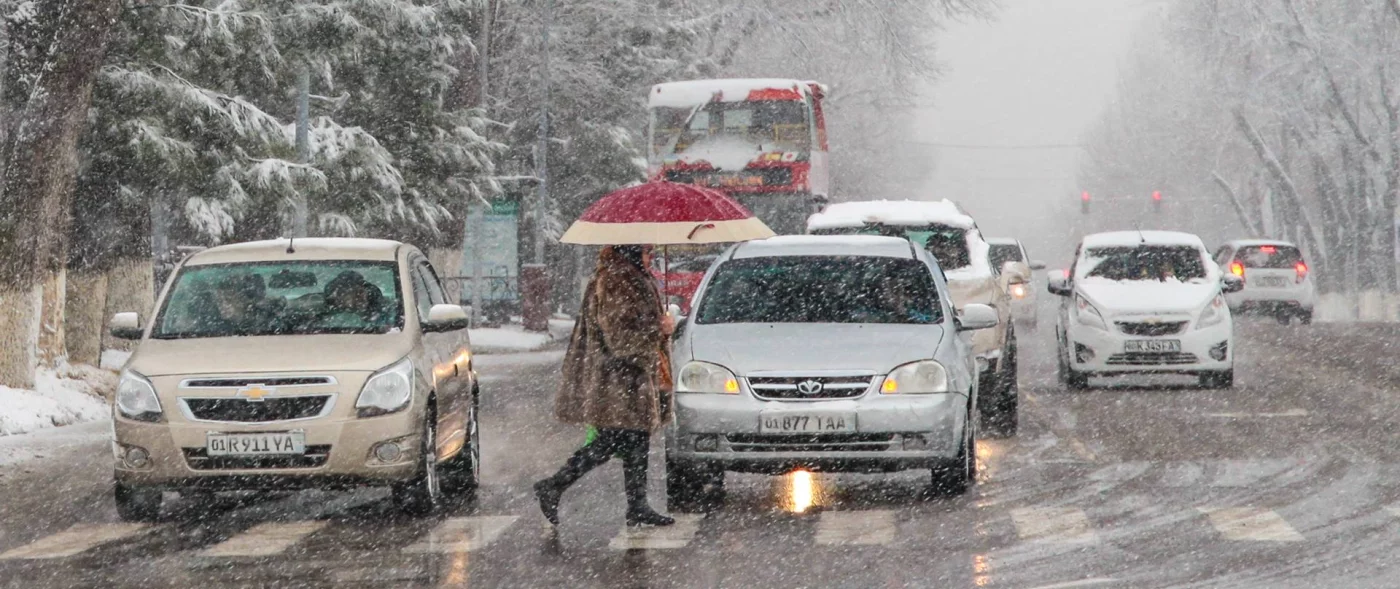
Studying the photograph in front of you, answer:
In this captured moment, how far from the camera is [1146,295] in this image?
68.7 feet

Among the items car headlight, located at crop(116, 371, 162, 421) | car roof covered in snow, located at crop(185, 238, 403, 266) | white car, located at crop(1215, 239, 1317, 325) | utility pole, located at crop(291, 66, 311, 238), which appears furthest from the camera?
white car, located at crop(1215, 239, 1317, 325)

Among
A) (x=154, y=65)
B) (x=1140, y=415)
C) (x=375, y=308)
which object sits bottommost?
(x=1140, y=415)

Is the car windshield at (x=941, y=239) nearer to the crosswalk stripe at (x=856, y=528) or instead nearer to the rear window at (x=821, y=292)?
the rear window at (x=821, y=292)

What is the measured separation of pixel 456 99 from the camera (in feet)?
122

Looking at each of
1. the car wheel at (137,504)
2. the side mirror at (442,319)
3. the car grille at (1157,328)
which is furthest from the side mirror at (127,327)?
the car grille at (1157,328)

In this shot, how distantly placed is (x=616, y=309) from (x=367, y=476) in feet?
5.24

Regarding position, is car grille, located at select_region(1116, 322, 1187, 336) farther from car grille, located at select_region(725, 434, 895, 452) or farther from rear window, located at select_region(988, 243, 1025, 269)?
rear window, located at select_region(988, 243, 1025, 269)

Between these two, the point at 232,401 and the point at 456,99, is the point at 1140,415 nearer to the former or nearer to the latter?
the point at 232,401

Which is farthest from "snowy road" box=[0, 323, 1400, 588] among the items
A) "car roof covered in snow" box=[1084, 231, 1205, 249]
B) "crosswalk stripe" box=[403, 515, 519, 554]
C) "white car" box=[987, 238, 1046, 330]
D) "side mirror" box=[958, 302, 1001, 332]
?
"white car" box=[987, 238, 1046, 330]

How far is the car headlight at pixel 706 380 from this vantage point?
11375mm

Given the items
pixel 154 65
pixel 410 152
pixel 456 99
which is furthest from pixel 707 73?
pixel 154 65

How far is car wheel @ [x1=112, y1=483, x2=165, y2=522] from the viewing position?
441 inches

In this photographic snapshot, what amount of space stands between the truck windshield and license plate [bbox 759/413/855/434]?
20.5 meters

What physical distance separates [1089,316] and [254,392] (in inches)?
461
